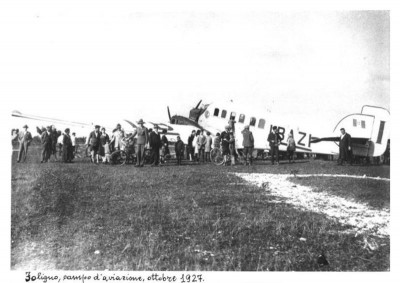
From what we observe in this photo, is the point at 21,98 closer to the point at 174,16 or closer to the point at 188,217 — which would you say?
the point at 174,16

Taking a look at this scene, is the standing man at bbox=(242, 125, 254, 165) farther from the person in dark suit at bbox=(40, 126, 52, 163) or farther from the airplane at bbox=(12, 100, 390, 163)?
the person in dark suit at bbox=(40, 126, 52, 163)

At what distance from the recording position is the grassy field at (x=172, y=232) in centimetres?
447

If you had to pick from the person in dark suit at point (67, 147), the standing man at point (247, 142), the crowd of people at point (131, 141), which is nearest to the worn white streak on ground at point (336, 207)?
the standing man at point (247, 142)

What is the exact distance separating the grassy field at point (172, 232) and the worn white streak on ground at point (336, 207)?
239 millimetres

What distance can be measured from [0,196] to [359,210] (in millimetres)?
6458

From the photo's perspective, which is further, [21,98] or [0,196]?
[21,98]

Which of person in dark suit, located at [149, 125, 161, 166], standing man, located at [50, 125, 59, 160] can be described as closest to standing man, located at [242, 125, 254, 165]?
person in dark suit, located at [149, 125, 161, 166]

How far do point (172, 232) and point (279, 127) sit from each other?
11685mm

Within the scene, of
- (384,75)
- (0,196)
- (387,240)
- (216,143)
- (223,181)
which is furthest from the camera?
(216,143)

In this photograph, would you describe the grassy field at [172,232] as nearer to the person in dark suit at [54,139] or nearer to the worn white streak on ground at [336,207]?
the worn white streak on ground at [336,207]

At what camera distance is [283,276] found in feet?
14.8

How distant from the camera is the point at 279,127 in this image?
15.7 meters

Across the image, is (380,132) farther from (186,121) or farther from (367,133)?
(186,121)

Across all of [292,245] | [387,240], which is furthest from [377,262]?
[292,245]
